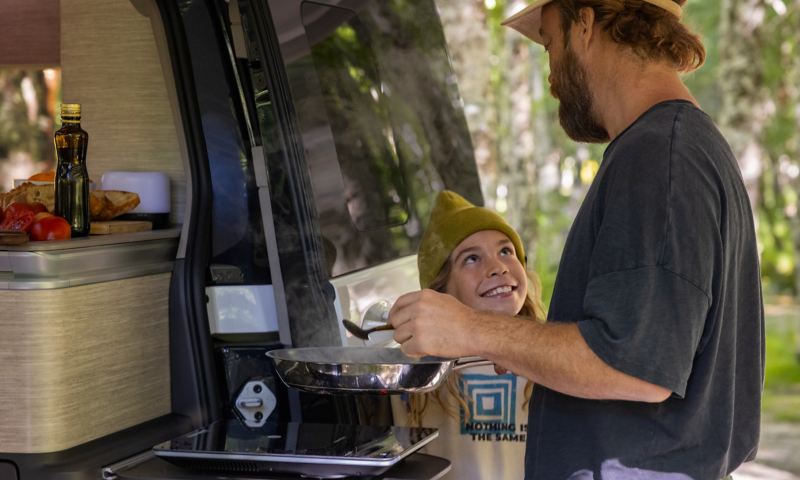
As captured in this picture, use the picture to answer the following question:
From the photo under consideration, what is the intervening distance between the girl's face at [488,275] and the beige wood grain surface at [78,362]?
85 cm

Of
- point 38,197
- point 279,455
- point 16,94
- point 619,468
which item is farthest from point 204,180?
point 16,94

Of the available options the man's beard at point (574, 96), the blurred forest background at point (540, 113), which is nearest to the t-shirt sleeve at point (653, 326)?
the man's beard at point (574, 96)

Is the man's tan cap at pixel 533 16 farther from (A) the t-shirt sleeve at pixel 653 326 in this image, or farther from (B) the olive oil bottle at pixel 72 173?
(B) the olive oil bottle at pixel 72 173

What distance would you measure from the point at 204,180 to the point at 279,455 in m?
0.79

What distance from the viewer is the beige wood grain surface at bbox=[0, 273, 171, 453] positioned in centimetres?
213

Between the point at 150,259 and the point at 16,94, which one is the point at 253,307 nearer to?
the point at 150,259

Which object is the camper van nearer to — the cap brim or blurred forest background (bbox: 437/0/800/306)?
the cap brim

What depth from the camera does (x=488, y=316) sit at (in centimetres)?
193

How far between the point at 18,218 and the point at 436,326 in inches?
39.2

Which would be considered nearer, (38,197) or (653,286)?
(653,286)

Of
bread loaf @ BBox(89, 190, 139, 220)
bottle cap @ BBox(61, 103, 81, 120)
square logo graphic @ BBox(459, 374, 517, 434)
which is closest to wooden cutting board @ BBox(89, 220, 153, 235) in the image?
bread loaf @ BBox(89, 190, 139, 220)

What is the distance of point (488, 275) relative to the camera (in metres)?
2.91

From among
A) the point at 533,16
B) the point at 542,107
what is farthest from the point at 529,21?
the point at 542,107

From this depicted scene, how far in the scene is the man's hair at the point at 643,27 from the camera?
80.0 inches
